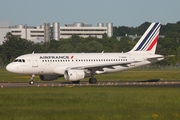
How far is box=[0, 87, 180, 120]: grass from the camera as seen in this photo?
100 feet

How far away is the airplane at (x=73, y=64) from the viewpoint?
66312mm

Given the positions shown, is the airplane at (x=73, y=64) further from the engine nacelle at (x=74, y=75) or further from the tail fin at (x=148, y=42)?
the tail fin at (x=148, y=42)

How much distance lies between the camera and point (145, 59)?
71188mm

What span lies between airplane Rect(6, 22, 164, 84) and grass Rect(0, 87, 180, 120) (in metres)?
21.6

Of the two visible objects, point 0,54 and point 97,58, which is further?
point 0,54

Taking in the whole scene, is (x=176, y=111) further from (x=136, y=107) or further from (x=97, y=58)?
(x=97, y=58)

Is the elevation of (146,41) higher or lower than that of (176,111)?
higher

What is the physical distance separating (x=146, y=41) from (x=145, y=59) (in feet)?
10.9

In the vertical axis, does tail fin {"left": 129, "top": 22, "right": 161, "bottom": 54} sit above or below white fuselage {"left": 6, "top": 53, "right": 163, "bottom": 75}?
above

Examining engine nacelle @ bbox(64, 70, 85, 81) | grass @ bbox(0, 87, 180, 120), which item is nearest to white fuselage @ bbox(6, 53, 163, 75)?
engine nacelle @ bbox(64, 70, 85, 81)

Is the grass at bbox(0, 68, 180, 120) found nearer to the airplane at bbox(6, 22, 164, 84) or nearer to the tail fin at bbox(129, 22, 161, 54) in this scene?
the airplane at bbox(6, 22, 164, 84)

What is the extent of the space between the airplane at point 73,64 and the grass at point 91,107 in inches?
851

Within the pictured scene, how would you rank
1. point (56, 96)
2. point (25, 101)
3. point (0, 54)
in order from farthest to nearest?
point (0, 54), point (56, 96), point (25, 101)

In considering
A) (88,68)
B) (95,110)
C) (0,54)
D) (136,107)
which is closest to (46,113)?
(95,110)
